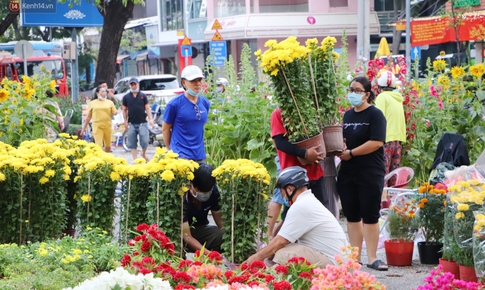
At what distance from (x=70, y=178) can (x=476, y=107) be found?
671 cm

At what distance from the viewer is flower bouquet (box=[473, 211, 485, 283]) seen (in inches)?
251

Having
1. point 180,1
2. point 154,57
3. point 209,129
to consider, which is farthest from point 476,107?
point 154,57

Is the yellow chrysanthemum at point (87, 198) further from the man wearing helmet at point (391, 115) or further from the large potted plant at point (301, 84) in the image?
the man wearing helmet at point (391, 115)

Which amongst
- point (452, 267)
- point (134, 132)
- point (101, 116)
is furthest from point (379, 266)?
point (134, 132)

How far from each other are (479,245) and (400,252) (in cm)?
223

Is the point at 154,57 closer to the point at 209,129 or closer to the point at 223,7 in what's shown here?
the point at 223,7

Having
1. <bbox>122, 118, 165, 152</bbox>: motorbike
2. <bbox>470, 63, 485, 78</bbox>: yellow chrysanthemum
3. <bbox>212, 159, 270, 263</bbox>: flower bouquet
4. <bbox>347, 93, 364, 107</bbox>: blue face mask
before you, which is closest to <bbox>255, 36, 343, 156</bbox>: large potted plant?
<bbox>347, 93, 364, 107</bbox>: blue face mask

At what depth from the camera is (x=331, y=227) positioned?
263 inches

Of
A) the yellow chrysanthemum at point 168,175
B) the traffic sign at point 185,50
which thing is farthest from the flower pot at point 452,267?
the traffic sign at point 185,50

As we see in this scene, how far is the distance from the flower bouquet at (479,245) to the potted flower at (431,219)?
1.71m

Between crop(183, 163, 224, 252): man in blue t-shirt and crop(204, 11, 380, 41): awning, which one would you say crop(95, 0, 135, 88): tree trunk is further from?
crop(183, 163, 224, 252): man in blue t-shirt

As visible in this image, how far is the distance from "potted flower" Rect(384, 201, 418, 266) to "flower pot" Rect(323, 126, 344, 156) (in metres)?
1.08

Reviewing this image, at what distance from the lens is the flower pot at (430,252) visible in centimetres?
857

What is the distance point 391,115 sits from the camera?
35.8ft
